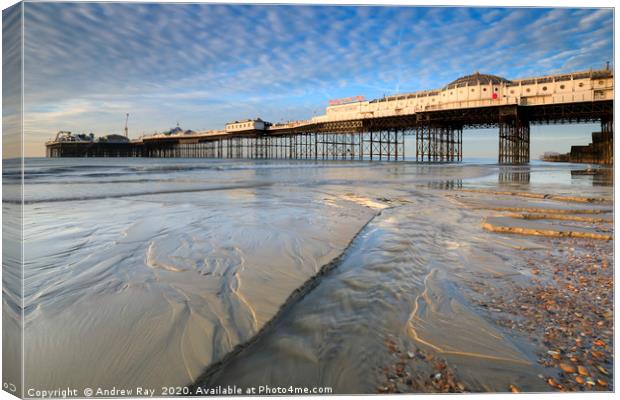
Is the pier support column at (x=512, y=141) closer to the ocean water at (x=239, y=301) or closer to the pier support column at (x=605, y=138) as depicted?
the pier support column at (x=605, y=138)

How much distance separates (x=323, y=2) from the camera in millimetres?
2357

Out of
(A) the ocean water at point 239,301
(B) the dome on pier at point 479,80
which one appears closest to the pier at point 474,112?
(B) the dome on pier at point 479,80

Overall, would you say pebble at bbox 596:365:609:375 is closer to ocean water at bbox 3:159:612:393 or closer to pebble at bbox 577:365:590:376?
pebble at bbox 577:365:590:376

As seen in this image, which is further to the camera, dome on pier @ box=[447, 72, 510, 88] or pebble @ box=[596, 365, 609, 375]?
dome on pier @ box=[447, 72, 510, 88]

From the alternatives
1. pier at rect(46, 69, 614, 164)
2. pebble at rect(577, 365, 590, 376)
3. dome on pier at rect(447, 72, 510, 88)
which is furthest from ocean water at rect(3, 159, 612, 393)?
dome on pier at rect(447, 72, 510, 88)

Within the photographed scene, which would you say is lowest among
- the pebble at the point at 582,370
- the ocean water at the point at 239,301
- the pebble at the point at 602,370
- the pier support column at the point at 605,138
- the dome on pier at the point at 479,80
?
the pebble at the point at 602,370

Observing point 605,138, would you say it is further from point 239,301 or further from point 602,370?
point 239,301

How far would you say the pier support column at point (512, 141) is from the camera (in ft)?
102

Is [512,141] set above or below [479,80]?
below

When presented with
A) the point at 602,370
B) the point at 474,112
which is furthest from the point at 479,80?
the point at 602,370

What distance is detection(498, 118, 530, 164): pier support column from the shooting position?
31125mm

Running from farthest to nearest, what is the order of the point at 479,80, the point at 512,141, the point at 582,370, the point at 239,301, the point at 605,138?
the point at 479,80 < the point at 512,141 < the point at 605,138 < the point at 239,301 < the point at 582,370

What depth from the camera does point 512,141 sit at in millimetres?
31984

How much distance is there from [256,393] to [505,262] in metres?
2.06
